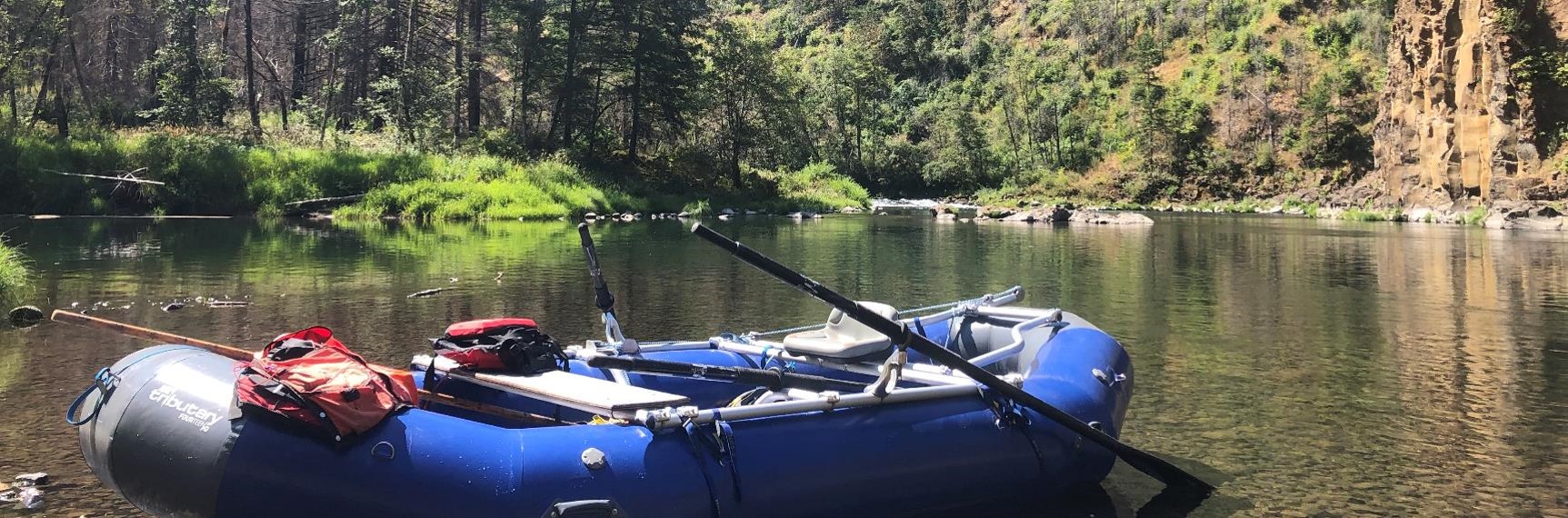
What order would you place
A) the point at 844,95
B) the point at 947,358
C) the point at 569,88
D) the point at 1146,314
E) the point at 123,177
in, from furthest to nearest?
1. the point at 844,95
2. the point at 569,88
3. the point at 123,177
4. the point at 1146,314
5. the point at 947,358

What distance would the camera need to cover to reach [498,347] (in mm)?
6059

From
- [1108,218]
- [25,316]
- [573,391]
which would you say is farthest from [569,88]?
[573,391]

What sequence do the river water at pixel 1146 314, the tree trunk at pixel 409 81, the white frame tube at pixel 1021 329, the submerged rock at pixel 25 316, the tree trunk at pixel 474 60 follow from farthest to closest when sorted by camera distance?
the tree trunk at pixel 474 60 → the tree trunk at pixel 409 81 → the submerged rock at pixel 25 316 → the white frame tube at pixel 1021 329 → the river water at pixel 1146 314

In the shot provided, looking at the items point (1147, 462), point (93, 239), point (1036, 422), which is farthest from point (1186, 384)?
point (93, 239)

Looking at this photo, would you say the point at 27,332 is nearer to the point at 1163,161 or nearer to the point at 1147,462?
→ the point at 1147,462

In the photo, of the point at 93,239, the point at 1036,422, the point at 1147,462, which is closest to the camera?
the point at 1036,422

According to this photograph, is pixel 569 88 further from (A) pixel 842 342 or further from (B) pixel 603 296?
(A) pixel 842 342

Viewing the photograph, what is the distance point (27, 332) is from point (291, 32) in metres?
49.6

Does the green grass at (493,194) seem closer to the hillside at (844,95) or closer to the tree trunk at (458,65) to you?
the hillside at (844,95)

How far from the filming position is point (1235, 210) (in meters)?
50.8

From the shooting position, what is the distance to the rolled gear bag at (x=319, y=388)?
4.64 meters

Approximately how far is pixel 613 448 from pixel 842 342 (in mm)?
2800

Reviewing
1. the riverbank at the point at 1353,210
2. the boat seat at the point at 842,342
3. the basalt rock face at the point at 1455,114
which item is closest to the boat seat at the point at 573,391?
the boat seat at the point at 842,342

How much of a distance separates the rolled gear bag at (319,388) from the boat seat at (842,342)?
10.4ft
